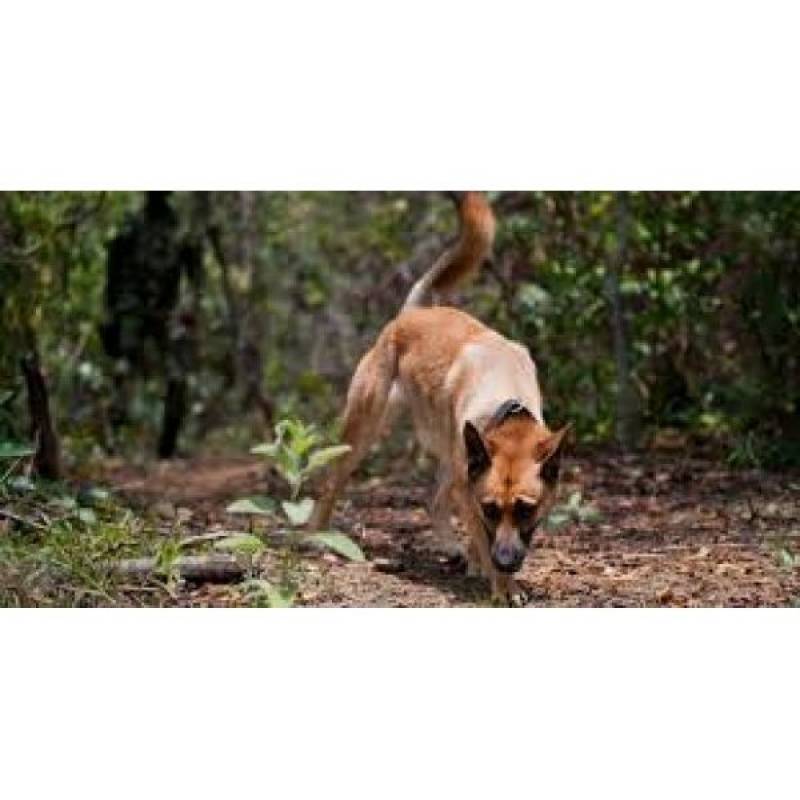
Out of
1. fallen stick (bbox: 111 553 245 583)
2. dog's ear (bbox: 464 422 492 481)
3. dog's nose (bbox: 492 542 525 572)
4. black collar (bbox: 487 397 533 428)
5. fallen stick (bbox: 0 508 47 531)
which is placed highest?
black collar (bbox: 487 397 533 428)

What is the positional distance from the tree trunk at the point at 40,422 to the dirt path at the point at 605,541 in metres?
0.62

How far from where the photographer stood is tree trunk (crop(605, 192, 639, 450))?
37.8ft

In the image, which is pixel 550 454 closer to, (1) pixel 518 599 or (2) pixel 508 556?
(2) pixel 508 556

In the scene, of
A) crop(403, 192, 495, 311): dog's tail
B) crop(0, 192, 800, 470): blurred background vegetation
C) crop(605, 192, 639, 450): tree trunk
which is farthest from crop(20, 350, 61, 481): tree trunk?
crop(605, 192, 639, 450): tree trunk

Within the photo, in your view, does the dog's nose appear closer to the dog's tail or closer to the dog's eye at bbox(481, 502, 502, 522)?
the dog's eye at bbox(481, 502, 502, 522)

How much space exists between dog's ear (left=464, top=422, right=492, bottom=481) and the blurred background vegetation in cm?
226

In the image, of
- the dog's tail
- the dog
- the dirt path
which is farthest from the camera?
the dog's tail

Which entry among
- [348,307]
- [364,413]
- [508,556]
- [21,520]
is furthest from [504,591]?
[348,307]

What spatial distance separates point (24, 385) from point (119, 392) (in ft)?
13.0

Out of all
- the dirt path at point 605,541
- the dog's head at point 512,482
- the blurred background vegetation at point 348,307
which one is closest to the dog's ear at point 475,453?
the dog's head at point 512,482

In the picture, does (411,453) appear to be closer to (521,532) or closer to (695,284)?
(695,284)

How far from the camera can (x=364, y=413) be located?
8633 millimetres

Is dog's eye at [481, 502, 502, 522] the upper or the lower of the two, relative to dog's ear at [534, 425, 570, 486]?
lower

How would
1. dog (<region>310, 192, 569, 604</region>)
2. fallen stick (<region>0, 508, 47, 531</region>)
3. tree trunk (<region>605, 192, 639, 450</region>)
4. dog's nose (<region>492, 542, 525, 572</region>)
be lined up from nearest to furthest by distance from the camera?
dog's nose (<region>492, 542, 525, 572</region>)
dog (<region>310, 192, 569, 604</region>)
fallen stick (<region>0, 508, 47, 531</region>)
tree trunk (<region>605, 192, 639, 450</region>)
